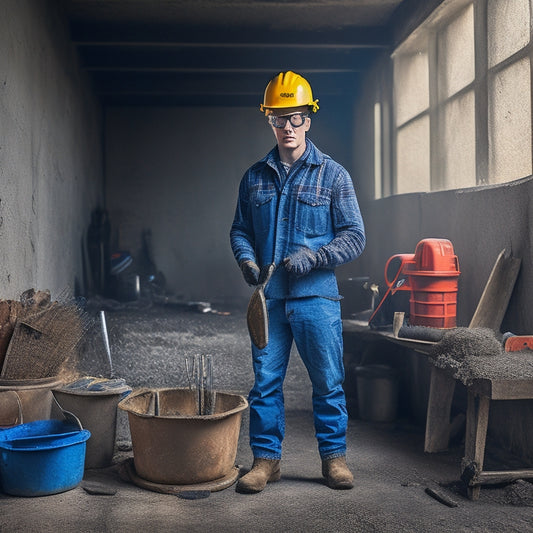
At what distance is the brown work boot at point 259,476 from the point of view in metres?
3.47

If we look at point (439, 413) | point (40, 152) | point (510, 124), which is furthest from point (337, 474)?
point (40, 152)

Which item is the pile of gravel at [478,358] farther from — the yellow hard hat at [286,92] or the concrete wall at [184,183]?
the concrete wall at [184,183]

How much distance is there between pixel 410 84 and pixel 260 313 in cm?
521

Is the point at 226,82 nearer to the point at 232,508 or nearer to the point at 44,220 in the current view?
the point at 44,220

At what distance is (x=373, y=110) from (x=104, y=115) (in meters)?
5.33

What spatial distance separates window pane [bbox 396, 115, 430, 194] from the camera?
23.8 ft

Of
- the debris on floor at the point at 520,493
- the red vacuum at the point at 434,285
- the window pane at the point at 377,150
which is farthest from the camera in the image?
the window pane at the point at 377,150

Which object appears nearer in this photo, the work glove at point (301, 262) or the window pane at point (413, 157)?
the work glove at point (301, 262)

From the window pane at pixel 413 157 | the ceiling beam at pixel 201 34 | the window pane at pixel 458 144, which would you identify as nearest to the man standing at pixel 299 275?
the window pane at pixel 458 144

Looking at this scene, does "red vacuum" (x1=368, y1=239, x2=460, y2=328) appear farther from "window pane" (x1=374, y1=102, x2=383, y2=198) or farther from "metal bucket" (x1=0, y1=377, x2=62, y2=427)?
"window pane" (x1=374, y1=102, x2=383, y2=198)

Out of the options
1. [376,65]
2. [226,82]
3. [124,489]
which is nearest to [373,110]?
[376,65]

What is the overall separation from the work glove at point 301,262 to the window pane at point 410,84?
4.22m

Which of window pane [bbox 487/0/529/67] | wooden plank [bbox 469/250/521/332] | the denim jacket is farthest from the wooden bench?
window pane [bbox 487/0/529/67]

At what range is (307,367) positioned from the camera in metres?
3.61
